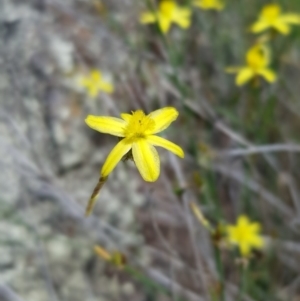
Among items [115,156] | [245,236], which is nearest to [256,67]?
[245,236]

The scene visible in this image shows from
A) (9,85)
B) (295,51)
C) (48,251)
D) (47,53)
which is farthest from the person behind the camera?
(295,51)

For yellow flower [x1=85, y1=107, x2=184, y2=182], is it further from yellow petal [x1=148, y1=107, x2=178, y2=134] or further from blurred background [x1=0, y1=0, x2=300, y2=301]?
blurred background [x1=0, y1=0, x2=300, y2=301]

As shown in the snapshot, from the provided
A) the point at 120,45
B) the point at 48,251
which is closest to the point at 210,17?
the point at 120,45

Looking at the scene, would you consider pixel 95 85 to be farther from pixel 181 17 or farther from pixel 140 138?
pixel 140 138

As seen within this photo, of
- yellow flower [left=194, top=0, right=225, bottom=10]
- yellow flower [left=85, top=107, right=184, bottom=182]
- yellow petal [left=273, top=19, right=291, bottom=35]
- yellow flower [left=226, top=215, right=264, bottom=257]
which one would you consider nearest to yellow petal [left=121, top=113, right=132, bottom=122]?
yellow flower [left=85, top=107, right=184, bottom=182]

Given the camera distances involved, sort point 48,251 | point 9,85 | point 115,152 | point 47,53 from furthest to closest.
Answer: point 47,53 → point 9,85 → point 48,251 → point 115,152

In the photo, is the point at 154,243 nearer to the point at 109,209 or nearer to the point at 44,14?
the point at 109,209

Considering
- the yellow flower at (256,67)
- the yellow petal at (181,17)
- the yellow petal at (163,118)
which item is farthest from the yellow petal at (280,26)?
the yellow petal at (163,118)
